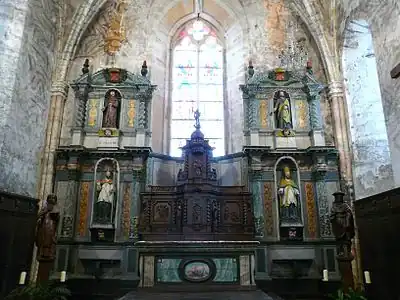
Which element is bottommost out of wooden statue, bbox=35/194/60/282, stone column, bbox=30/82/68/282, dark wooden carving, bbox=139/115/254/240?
wooden statue, bbox=35/194/60/282

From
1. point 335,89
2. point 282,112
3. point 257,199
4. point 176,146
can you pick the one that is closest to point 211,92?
point 176,146

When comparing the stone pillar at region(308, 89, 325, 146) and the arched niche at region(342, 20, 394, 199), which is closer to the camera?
the arched niche at region(342, 20, 394, 199)

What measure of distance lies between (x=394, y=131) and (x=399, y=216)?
1885 mm

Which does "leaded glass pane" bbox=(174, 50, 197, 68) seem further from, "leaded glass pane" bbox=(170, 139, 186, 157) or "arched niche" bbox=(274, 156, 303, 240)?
"arched niche" bbox=(274, 156, 303, 240)

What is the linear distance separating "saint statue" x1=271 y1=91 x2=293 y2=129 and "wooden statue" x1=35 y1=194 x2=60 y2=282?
7072mm

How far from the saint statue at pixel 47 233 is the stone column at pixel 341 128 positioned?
7.83 metres

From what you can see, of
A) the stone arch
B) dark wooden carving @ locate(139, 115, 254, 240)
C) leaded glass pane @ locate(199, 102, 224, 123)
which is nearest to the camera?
dark wooden carving @ locate(139, 115, 254, 240)

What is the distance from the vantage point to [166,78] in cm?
1321

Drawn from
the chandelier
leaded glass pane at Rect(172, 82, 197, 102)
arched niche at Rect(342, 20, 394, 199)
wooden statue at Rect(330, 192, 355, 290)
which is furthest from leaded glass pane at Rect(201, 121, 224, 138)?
wooden statue at Rect(330, 192, 355, 290)

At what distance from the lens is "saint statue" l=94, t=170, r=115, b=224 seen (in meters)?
10.4

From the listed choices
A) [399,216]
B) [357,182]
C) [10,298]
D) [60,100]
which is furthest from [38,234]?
[357,182]

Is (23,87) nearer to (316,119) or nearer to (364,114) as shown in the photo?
(316,119)

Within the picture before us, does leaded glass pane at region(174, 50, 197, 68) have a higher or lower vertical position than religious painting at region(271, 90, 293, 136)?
higher

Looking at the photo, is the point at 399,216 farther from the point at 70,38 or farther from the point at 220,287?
the point at 70,38
